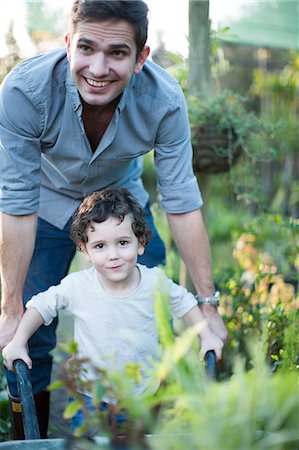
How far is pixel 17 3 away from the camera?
443 cm

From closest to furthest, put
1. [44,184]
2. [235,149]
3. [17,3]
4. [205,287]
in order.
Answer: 1. [205,287]
2. [44,184]
3. [235,149]
4. [17,3]

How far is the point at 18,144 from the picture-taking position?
2186mm

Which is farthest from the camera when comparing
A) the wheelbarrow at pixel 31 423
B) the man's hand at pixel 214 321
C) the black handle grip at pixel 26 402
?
the man's hand at pixel 214 321

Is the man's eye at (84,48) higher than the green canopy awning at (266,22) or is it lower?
higher

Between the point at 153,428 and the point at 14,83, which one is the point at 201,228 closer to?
the point at 14,83

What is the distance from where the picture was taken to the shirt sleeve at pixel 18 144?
2180 mm

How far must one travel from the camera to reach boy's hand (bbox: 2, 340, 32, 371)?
2.00 meters

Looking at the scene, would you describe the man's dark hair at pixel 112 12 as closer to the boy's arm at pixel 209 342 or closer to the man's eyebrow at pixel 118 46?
the man's eyebrow at pixel 118 46

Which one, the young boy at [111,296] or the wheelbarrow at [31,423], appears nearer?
the wheelbarrow at [31,423]

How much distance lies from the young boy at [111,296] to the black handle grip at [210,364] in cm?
3

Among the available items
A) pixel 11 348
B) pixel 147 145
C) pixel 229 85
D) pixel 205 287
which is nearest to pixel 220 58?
pixel 147 145

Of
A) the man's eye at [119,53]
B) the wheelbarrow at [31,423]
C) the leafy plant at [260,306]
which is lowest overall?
the leafy plant at [260,306]

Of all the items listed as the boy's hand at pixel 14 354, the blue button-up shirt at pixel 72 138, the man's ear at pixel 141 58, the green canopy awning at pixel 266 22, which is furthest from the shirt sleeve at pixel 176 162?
the green canopy awning at pixel 266 22

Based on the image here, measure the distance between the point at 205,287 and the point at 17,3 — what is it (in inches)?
106
